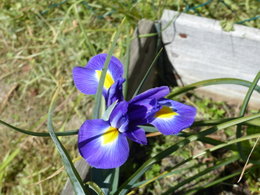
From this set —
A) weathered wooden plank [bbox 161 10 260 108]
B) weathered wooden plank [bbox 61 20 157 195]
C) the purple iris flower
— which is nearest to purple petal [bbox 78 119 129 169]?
the purple iris flower

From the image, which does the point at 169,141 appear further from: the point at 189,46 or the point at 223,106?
the point at 189,46

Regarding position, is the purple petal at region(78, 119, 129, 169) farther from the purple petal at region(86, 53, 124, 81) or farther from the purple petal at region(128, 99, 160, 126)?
the purple petal at region(86, 53, 124, 81)

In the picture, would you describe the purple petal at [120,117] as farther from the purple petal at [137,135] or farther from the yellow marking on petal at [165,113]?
the yellow marking on petal at [165,113]

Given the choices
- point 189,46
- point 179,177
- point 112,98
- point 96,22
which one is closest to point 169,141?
point 179,177

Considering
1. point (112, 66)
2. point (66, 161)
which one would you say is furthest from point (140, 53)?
point (66, 161)

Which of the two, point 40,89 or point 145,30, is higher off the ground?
point 145,30

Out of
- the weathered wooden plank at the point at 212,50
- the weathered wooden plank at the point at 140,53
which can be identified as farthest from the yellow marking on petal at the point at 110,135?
the weathered wooden plank at the point at 212,50

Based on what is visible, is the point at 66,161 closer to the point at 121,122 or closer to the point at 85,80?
the point at 121,122
